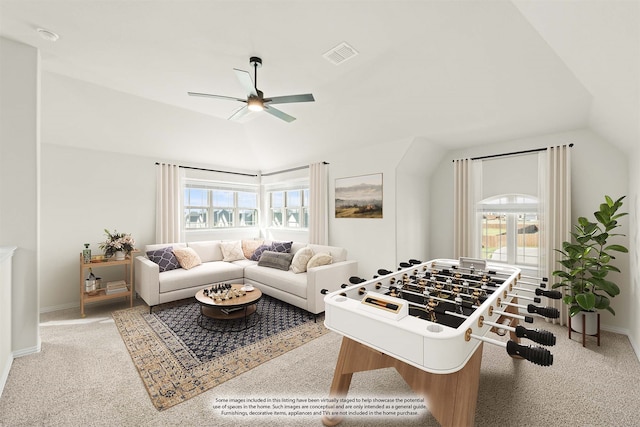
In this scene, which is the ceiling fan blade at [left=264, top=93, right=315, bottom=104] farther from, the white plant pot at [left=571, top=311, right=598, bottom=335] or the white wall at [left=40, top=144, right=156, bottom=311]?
the white plant pot at [left=571, top=311, right=598, bottom=335]

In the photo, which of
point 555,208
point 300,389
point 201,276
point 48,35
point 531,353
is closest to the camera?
point 531,353

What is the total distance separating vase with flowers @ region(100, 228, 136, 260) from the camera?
384 cm

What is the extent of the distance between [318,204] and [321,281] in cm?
192

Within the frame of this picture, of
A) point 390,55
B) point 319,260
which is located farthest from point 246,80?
point 319,260

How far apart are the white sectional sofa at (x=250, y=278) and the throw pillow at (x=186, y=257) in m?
0.07

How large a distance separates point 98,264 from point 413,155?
4765mm

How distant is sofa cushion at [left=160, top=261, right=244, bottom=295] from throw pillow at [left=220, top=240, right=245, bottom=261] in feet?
0.85

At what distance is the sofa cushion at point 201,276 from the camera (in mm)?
3756

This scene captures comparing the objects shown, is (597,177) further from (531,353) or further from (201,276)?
(201,276)

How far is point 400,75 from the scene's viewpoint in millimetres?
2877

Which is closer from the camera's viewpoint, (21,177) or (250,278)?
(21,177)

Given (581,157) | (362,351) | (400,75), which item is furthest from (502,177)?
(362,351)

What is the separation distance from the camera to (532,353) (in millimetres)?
1094

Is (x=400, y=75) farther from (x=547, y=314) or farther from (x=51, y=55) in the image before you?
(x=51, y=55)
